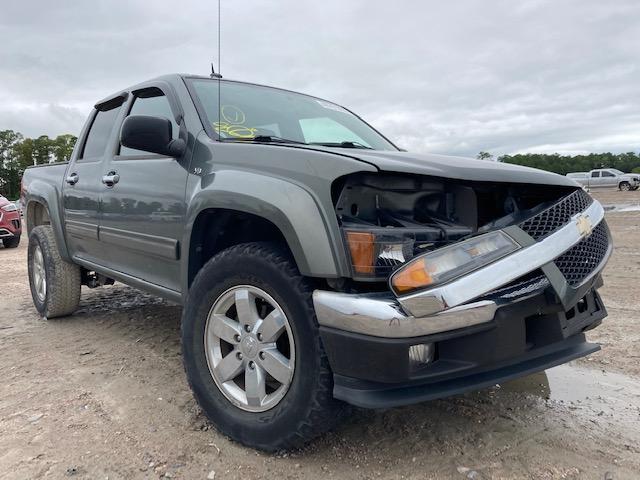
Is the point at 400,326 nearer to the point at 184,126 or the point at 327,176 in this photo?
the point at 327,176

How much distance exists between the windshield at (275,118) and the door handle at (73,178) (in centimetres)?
150

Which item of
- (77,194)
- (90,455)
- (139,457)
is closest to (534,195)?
(139,457)

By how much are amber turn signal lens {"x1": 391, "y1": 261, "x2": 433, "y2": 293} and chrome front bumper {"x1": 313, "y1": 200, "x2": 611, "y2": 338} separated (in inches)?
1.3

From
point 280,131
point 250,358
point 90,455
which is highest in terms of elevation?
point 280,131

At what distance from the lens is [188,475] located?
6.70 ft

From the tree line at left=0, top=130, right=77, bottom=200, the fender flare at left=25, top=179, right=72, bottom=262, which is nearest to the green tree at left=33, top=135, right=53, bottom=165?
the tree line at left=0, top=130, right=77, bottom=200

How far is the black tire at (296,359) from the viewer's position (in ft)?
6.32

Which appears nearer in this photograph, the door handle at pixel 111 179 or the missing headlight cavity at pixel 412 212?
the missing headlight cavity at pixel 412 212

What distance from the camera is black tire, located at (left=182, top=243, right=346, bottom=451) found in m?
1.93

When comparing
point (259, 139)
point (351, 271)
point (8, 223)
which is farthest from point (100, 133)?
point (8, 223)

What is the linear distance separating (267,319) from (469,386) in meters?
0.83

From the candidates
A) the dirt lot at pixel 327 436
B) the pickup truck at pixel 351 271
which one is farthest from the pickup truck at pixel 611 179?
the pickup truck at pixel 351 271

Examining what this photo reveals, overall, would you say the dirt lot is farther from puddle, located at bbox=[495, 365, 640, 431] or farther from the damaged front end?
the damaged front end

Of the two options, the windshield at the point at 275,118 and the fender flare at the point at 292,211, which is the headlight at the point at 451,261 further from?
the windshield at the point at 275,118
